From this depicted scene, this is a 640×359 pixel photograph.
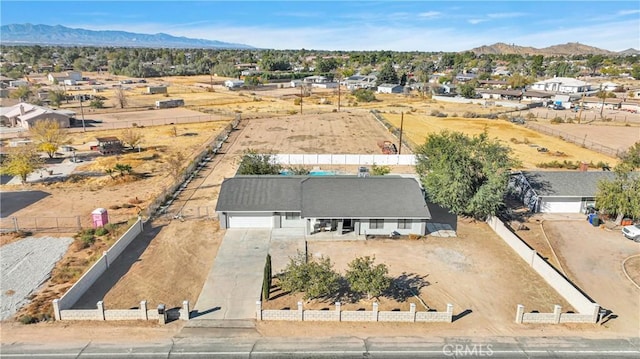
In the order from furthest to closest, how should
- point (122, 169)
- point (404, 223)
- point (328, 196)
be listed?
point (122, 169)
point (328, 196)
point (404, 223)

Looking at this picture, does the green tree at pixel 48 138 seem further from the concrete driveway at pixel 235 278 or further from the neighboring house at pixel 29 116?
the concrete driveway at pixel 235 278

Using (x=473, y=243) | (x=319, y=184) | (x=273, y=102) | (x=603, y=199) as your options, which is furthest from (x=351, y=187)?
(x=273, y=102)

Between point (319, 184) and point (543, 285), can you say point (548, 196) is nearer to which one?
point (543, 285)

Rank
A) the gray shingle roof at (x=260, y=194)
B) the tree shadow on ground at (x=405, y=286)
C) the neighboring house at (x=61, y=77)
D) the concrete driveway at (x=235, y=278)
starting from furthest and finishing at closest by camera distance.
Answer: the neighboring house at (x=61, y=77)
the gray shingle roof at (x=260, y=194)
the tree shadow on ground at (x=405, y=286)
the concrete driveway at (x=235, y=278)

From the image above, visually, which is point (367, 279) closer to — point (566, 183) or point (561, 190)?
point (561, 190)

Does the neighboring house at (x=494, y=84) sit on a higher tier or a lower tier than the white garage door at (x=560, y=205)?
higher

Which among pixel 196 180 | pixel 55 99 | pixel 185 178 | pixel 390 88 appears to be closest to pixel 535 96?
pixel 390 88

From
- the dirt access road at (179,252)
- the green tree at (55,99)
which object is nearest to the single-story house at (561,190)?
the dirt access road at (179,252)
